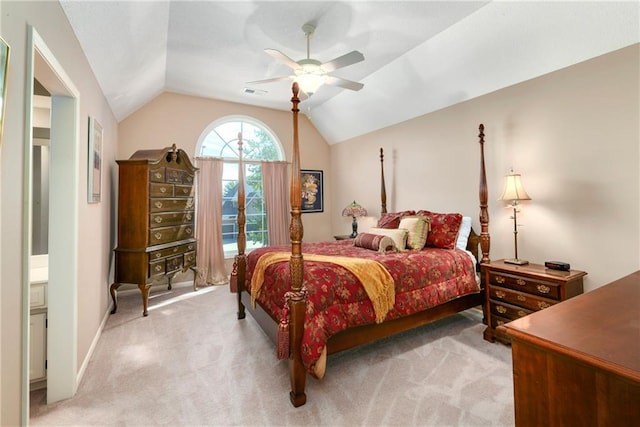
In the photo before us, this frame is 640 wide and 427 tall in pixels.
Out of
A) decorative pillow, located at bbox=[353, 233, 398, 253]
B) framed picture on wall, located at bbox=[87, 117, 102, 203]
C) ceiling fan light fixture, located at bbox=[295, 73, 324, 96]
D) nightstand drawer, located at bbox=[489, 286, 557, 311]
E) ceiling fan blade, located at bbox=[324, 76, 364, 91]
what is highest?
ceiling fan blade, located at bbox=[324, 76, 364, 91]

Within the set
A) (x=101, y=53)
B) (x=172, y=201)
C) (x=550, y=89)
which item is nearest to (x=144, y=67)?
(x=101, y=53)

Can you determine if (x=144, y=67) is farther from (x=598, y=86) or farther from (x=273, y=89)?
(x=598, y=86)

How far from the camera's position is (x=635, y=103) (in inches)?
90.4

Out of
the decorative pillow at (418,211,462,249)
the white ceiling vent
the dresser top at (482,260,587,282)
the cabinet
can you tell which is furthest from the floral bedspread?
the white ceiling vent

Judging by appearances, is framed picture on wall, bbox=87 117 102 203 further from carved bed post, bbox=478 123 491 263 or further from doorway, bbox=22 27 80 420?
carved bed post, bbox=478 123 491 263

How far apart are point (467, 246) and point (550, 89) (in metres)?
1.79

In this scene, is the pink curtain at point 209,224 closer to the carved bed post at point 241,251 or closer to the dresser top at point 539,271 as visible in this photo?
the carved bed post at point 241,251

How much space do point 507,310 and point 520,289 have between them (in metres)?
0.25

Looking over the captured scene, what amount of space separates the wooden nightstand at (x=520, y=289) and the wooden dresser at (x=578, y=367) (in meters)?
1.43

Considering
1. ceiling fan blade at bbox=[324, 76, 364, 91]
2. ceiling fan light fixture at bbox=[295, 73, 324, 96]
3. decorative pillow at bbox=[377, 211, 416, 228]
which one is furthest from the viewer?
decorative pillow at bbox=[377, 211, 416, 228]

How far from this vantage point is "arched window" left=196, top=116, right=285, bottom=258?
16.4ft

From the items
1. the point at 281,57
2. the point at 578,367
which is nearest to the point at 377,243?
the point at 281,57

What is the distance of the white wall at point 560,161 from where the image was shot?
237cm

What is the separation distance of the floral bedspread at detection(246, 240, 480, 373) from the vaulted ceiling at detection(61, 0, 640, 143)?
81.8 inches
